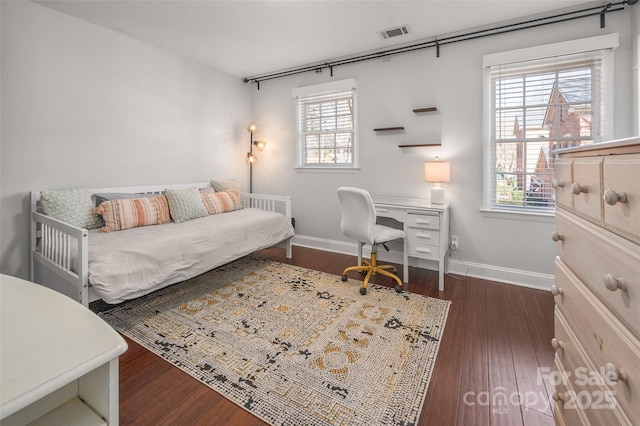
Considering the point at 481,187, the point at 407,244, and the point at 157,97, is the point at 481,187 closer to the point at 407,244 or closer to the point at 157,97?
the point at 407,244

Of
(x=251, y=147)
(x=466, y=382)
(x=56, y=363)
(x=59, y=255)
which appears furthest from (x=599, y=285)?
(x=251, y=147)

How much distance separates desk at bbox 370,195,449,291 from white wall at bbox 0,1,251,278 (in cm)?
269

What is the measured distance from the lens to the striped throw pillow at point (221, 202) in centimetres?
356

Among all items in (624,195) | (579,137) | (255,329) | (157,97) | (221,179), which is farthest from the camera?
(221,179)

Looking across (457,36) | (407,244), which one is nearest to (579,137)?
(457,36)

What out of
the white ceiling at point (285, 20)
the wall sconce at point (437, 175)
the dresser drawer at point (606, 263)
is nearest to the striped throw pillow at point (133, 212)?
the white ceiling at point (285, 20)

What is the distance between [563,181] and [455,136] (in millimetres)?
2303

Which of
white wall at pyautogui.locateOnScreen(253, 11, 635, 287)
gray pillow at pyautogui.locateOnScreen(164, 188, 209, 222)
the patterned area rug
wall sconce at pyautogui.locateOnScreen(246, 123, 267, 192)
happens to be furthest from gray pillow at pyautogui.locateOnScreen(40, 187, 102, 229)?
white wall at pyautogui.locateOnScreen(253, 11, 635, 287)

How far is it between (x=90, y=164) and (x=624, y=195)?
3768 millimetres

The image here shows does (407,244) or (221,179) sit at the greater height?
(221,179)

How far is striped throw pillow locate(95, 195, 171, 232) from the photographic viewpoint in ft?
8.89

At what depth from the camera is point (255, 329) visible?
7.00 feet

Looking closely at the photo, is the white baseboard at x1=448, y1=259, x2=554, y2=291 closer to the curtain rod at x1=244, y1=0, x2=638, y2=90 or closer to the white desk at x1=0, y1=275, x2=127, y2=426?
the curtain rod at x1=244, y1=0, x2=638, y2=90

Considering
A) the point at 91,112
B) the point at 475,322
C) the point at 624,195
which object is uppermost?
the point at 91,112
